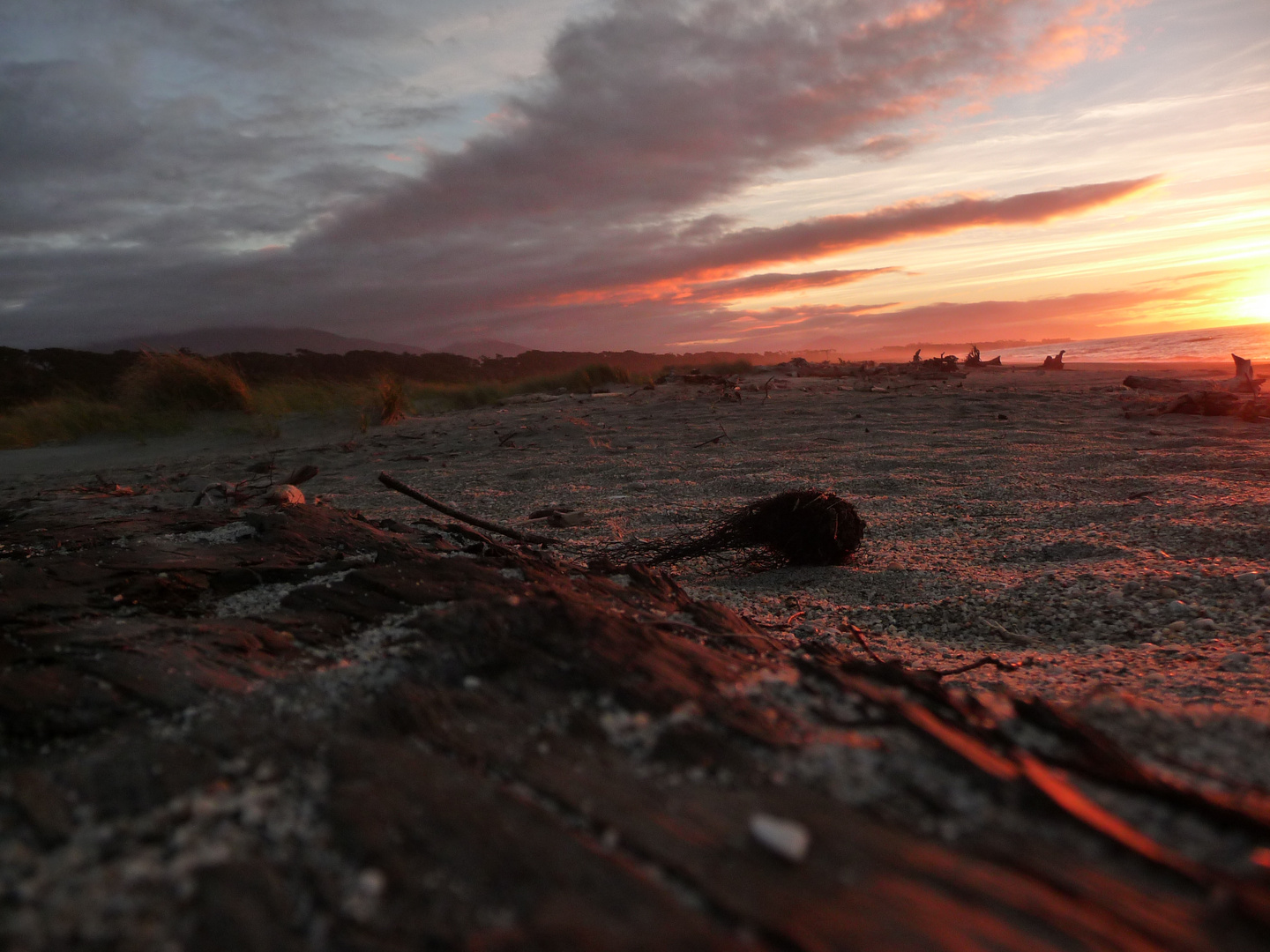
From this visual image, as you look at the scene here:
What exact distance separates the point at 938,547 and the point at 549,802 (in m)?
2.85

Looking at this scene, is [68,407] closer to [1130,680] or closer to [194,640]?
[194,640]

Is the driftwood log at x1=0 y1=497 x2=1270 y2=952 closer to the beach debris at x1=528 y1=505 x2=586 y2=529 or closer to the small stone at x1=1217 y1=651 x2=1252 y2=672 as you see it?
the small stone at x1=1217 y1=651 x2=1252 y2=672

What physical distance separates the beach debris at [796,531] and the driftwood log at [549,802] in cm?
156

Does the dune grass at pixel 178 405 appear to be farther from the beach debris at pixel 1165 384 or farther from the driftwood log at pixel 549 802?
the beach debris at pixel 1165 384

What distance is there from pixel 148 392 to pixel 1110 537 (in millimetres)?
13087

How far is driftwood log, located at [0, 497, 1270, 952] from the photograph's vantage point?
723 mm

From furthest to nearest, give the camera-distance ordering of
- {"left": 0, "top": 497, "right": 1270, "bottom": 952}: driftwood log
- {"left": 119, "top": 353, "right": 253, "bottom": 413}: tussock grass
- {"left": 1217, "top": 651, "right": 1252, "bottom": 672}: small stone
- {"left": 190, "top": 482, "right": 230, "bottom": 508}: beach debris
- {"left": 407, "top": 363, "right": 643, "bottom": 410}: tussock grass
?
{"left": 407, "top": 363, "right": 643, "bottom": 410}: tussock grass, {"left": 119, "top": 353, "right": 253, "bottom": 413}: tussock grass, {"left": 190, "top": 482, "right": 230, "bottom": 508}: beach debris, {"left": 1217, "top": 651, "right": 1252, "bottom": 672}: small stone, {"left": 0, "top": 497, "right": 1270, "bottom": 952}: driftwood log

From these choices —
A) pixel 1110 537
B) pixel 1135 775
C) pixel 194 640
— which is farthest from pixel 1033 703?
pixel 1110 537

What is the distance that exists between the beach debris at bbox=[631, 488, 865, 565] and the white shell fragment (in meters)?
2.16

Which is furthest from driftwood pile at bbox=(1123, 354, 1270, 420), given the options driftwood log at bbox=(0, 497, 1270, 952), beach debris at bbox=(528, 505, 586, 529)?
driftwood log at bbox=(0, 497, 1270, 952)

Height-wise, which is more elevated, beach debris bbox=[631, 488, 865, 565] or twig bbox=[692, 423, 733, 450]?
twig bbox=[692, 423, 733, 450]

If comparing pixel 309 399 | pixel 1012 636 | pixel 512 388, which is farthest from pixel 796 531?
pixel 512 388

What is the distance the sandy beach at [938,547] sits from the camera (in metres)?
0.99

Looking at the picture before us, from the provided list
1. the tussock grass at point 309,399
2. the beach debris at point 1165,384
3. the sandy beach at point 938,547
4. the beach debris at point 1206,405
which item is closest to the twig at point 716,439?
the sandy beach at point 938,547
